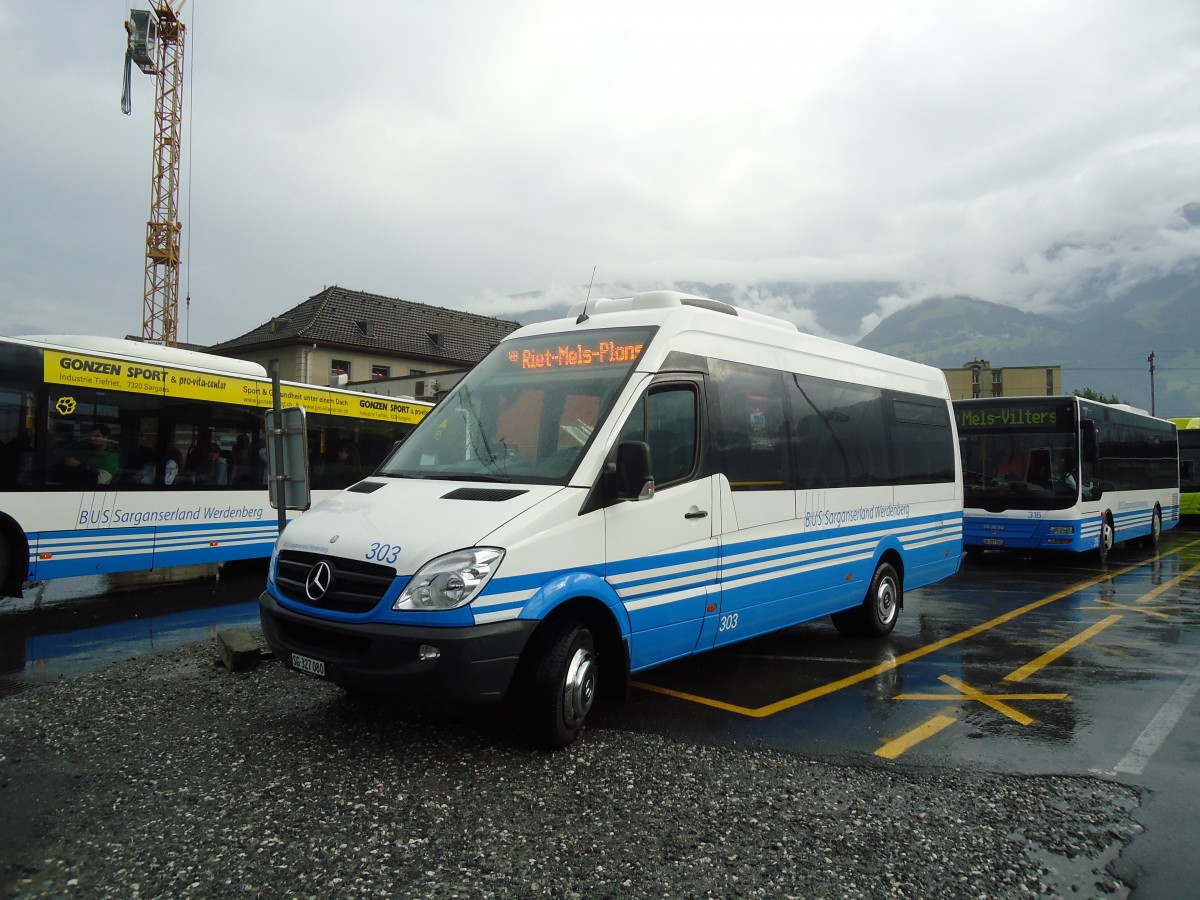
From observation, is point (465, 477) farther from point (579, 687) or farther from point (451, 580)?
point (579, 687)

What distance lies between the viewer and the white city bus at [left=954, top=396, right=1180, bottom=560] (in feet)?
48.4

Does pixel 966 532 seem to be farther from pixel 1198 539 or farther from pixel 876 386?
pixel 1198 539

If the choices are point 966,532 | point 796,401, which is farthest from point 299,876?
point 966,532

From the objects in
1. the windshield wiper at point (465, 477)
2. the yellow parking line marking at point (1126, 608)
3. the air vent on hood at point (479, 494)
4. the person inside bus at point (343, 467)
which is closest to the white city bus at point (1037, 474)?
the yellow parking line marking at point (1126, 608)

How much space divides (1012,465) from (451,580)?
13303 mm

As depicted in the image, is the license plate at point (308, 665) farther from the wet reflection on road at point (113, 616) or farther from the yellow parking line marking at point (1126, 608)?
the yellow parking line marking at point (1126, 608)

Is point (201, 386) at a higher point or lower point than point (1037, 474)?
higher

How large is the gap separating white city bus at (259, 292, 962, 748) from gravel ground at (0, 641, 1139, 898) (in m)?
0.51

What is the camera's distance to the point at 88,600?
1107 centimetres

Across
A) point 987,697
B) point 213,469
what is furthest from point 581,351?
point 213,469

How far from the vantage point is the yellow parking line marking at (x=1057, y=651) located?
23.6 ft

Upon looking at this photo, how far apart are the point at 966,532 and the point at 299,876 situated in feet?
46.7

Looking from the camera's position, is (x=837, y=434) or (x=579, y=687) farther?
(x=837, y=434)

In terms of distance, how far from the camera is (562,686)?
4.86 m
